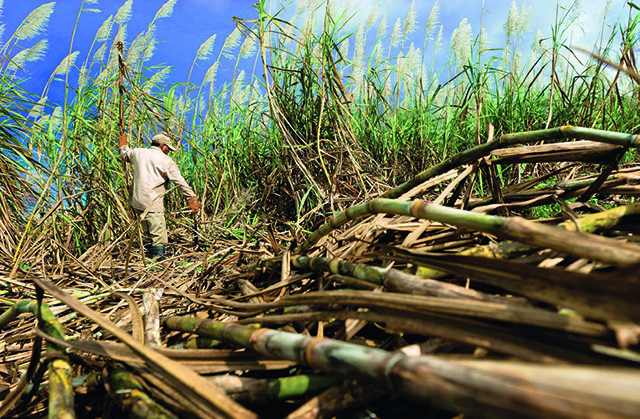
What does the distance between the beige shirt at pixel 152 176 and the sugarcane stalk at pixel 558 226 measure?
3.44 metres

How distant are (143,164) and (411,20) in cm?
368

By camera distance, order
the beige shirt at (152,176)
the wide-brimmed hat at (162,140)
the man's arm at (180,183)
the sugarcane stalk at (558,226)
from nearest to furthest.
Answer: the sugarcane stalk at (558,226), the man's arm at (180,183), the beige shirt at (152,176), the wide-brimmed hat at (162,140)

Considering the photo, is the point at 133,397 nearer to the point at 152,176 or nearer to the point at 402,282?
the point at 402,282

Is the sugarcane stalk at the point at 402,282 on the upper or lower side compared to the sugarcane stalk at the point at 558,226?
lower

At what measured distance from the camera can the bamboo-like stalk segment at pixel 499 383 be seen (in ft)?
0.65

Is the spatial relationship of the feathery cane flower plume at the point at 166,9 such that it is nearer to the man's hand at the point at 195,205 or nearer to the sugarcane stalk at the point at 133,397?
the man's hand at the point at 195,205

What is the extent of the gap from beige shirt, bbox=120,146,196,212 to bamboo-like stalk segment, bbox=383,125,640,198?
10.5 feet

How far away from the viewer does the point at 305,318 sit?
50cm

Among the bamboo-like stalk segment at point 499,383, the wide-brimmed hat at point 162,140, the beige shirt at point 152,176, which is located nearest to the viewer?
the bamboo-like stalk segment at point 499,383

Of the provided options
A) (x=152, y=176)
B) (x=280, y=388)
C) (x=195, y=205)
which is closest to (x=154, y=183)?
(x=152, y=176)

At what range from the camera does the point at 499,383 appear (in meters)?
0.22

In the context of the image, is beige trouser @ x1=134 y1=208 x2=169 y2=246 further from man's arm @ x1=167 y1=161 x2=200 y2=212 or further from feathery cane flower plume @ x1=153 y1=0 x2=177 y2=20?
feathery cane flower plume @ x1=153 y1=0 x2=177 y2=20

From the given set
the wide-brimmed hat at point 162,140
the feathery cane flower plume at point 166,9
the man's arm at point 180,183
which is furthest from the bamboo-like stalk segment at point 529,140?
the feathery cane flower plume at point 166,9

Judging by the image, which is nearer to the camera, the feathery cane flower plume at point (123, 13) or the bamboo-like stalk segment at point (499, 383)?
the bamboo-like stalk segment at point (499, 383)
